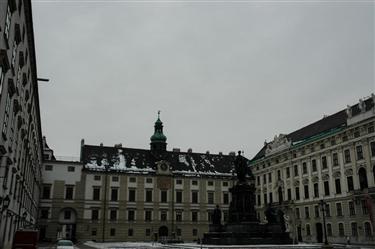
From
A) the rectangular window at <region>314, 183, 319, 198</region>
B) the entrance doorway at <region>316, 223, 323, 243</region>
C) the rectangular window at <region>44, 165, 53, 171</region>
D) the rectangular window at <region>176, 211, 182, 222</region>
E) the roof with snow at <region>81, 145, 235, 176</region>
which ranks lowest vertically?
the entrance doorway at <region>316, 223, 323, 243</region>

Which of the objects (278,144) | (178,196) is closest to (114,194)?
(178,196)

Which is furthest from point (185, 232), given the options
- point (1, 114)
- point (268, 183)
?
point (1, 114)

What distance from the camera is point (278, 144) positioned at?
73375 mm

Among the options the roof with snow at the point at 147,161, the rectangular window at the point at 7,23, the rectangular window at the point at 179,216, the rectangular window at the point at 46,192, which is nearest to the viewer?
the rectangular window at the point at 7,23

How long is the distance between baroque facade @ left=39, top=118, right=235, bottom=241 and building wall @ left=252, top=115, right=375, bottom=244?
13041mm

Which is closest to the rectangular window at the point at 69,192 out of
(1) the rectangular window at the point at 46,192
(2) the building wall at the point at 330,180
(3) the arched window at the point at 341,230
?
(1) the rectangular window at the point at 46,192

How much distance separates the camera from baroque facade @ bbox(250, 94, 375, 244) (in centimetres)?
5178

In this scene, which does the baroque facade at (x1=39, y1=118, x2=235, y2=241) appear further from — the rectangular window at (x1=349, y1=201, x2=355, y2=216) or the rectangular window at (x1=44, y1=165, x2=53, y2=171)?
the rectangular window at (x1=349, y1=201, x2=355, y2=216)

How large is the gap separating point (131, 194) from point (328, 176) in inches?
1421

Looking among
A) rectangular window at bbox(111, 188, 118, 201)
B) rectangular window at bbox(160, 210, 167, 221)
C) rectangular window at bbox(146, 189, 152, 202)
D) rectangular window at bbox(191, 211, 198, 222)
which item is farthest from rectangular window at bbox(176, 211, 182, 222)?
rectangular window at bbox(111, 188, 118, 201)

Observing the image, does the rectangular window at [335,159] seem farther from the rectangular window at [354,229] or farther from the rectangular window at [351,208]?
the rectangular window at [354,229]

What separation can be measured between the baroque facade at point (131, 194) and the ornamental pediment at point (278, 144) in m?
11.6

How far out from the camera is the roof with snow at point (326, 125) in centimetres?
5638

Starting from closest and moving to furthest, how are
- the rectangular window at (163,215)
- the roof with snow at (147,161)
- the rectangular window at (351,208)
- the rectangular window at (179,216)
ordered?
the rectangular window at (351,208) → the rectangular window at (163,215) → the roof with snow at (147,161) → the rectangular window at (179,216)
